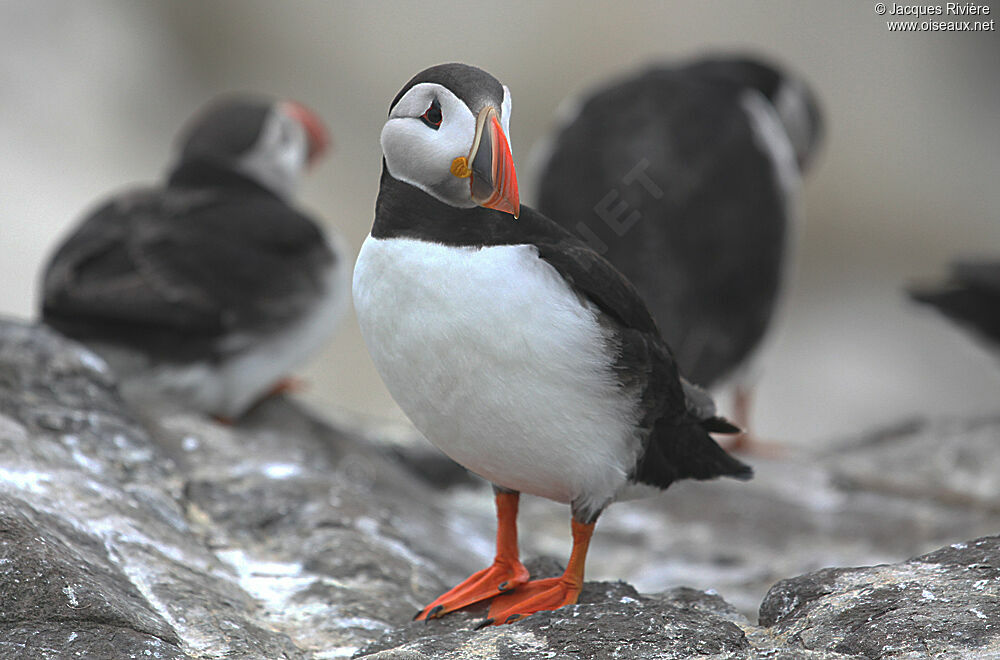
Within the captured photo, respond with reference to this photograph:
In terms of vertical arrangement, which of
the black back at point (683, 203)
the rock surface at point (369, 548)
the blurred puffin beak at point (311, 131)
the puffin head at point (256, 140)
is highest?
the black back at point (683, 203)

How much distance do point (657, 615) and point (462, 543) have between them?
65.3 inches

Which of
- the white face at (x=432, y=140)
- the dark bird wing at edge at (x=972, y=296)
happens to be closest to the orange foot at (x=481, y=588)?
the white face at (x=432, y=140)

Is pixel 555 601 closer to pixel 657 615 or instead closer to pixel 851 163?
pixel 657 615

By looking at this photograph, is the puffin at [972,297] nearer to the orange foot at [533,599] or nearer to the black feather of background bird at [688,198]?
the black feather of background bird at [688,198]

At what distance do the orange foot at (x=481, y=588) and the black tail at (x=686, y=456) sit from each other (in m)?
0.33

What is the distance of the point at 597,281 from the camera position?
92.5 inches

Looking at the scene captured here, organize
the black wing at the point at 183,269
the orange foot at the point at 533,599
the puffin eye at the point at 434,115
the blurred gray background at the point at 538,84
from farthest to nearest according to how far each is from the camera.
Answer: the blurred gray background at the point at 538,84, the black wing at the point at 183,269, the orange foot at the point at 533,599, the puffin eye at the point at 434,115

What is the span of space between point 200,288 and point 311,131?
139 centimetres

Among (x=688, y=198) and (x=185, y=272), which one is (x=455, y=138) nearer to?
(x=185, y=272)

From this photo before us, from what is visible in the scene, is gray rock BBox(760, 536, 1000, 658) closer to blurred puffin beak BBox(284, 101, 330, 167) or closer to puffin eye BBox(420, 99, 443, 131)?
puffin eye BBox(420, 99, 443, 131)

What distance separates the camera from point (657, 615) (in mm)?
2223

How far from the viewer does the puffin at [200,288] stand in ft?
14.0

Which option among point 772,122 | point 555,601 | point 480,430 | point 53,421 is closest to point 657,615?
point 555,601

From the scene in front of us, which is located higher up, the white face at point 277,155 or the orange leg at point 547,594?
the white face at point 277,155
